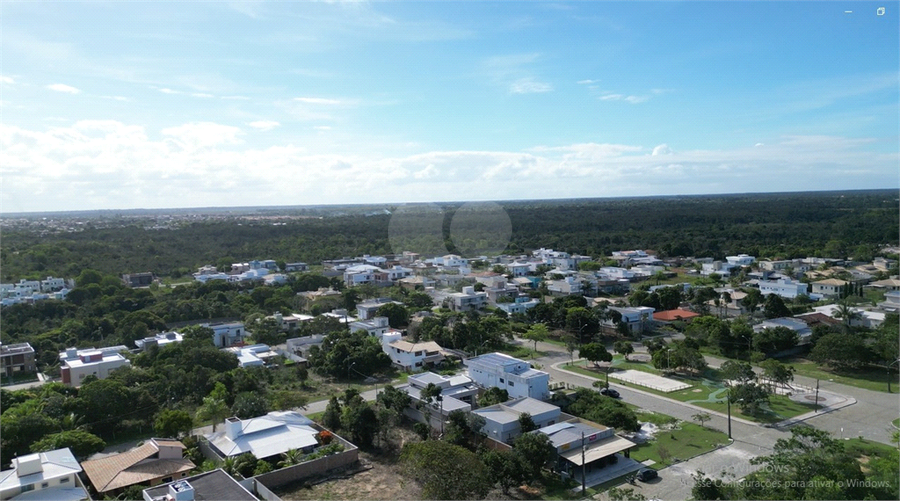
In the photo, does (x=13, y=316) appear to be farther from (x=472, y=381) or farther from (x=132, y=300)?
(x=472, y=381)

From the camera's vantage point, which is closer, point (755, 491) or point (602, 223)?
point (755, 491)

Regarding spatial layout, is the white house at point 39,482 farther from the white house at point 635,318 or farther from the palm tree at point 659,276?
the palm tree at point 659,276

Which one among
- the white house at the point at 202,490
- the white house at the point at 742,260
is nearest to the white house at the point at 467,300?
the white house at the point at 202,490

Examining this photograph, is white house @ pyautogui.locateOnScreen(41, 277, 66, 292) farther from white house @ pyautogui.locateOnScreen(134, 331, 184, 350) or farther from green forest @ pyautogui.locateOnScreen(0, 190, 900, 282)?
white house @ pyautogui.locateOnScreen(134, 331, 184, 350)

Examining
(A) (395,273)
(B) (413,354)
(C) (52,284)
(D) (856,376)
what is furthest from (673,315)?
(C) (52,284)

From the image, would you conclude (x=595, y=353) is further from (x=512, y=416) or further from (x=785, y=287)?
(x=785, y=287)

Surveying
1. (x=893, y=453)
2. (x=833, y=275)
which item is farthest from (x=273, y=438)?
(x=833, y=275)
